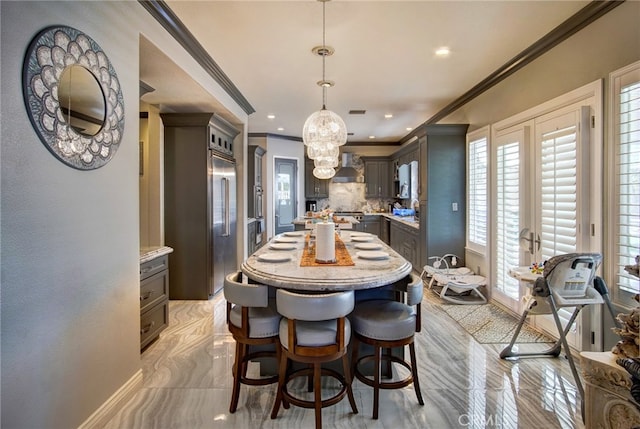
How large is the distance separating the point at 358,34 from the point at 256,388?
300 centimetres

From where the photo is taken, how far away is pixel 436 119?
224 inches

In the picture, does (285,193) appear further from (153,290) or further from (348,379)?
(348,379)

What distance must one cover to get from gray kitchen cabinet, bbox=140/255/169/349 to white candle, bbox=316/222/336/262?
5.24 feet

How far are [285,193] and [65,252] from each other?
627cm

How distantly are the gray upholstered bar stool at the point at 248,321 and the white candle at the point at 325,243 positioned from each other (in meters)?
0.48

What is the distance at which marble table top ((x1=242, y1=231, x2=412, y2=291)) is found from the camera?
5.81 ft

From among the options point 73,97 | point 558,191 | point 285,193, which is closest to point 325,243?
point 73,97

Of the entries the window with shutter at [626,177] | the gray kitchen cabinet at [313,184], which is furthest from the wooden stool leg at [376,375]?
the gray kitchen cabinet at [313,184]

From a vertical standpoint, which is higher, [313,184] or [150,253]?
[313,184]

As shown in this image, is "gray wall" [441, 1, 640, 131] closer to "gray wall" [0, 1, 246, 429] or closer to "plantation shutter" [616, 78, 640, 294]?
"plantation shutter" [616, 78, 640, 294]

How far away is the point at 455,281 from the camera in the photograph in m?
4.04

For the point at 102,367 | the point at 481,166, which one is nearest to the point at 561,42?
the point at 481,166

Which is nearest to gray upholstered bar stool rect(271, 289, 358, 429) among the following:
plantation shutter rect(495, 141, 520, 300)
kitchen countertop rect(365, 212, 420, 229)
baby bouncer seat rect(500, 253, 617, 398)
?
baby bouncer seat rect(500, 253, 617, 398)

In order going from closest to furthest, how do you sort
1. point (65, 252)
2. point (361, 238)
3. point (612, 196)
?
point (65, 252) < point (612, 196) < point (361, 238)
